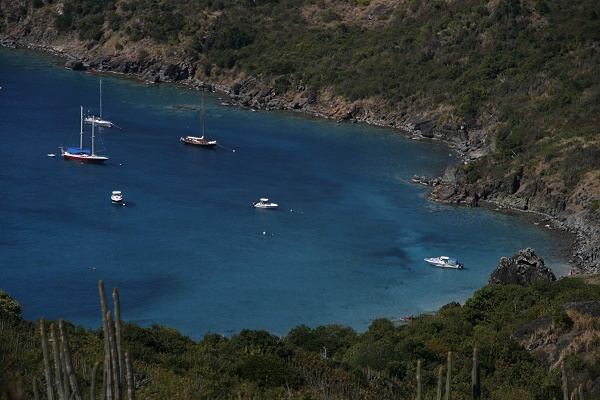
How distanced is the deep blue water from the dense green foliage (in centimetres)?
1108

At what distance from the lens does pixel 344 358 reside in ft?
178

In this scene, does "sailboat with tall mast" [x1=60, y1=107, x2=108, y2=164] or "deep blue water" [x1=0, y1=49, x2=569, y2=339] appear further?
"sailboat with tall mast" [x1=60, y1=107, x2=108, y2=164]

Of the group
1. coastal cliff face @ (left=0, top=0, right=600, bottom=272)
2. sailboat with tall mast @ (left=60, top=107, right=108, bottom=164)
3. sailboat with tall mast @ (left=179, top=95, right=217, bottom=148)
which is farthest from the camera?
sailboat with tall mast @ (left=179, top=95, right=217, bottom=148)

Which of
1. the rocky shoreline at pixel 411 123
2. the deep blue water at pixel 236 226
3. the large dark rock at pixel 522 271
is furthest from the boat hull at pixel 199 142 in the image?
the large dark rock at pixel 522 271

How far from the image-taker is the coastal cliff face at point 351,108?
3487 inches

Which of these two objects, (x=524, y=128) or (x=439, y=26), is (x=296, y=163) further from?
(x=439, y=26)

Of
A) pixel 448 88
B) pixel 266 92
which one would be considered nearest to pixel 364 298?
pixel 448 88

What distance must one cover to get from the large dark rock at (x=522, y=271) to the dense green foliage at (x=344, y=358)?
7.35 m

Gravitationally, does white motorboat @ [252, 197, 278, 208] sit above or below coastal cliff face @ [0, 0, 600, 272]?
below

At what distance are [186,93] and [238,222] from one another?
46.8 metres

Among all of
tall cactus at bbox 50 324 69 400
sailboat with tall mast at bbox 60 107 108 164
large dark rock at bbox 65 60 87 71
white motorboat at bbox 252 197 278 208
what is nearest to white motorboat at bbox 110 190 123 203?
white motorboat at bbox 252 197 278 208

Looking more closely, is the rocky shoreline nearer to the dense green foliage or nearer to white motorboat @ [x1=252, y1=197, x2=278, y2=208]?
white motorboat @ [x1=252, y1=197, x2=278, y2=208]

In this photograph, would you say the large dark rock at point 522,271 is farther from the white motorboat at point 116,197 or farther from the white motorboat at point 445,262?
the white motorboat at point 116,197

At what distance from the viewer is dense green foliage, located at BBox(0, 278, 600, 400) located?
136ft
